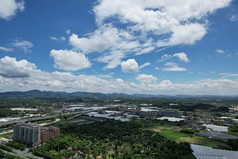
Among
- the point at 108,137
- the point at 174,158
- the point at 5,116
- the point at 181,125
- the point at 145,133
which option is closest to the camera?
the point at 174,158

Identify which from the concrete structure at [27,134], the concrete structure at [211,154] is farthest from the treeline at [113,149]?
the concrete structure at [27,134]

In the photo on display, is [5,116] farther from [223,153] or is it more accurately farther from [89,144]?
[223,153]

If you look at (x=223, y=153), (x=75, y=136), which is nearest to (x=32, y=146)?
(x=75, y=136)

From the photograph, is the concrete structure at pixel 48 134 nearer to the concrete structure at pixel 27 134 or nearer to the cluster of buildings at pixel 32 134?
the cluster of buildings at pixel 32 134

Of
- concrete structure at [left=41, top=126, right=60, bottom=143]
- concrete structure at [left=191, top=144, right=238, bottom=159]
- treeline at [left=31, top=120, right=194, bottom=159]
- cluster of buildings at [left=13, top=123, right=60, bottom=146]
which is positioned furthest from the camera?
concrete structure at [left=41, top=126, right=60, bottom=143]

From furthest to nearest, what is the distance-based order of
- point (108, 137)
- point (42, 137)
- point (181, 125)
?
point (181, 125), point (108, 137), point (42, 137)

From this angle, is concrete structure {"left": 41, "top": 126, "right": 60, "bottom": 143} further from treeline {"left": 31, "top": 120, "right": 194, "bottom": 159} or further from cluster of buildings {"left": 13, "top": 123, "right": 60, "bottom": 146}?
treeline {"left": 31, "top": 120, "right": 194, "bottom": 159}

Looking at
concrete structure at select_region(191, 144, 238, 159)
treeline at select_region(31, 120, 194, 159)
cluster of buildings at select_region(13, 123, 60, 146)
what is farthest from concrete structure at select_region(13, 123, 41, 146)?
concrete structure at select_region(191, 144, 238, 159)

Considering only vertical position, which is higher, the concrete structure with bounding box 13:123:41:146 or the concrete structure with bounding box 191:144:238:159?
the concrete structure with bounding box 13:123:41:146

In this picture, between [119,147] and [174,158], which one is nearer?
[174,158]
